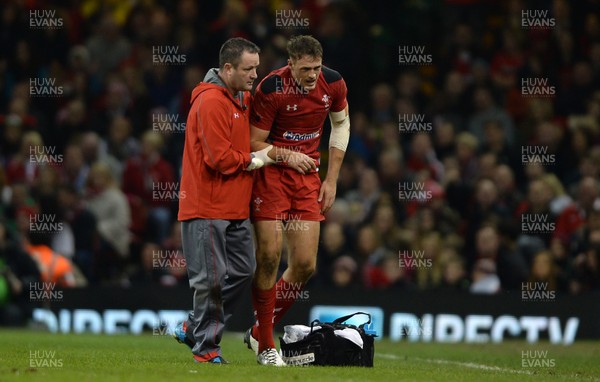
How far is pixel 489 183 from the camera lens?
16531mm

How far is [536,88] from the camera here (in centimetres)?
1811

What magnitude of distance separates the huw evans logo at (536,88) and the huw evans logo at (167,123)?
16.7 ft

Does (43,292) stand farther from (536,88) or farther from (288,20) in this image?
(536,88)

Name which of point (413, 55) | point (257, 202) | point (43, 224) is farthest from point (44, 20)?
point (257, 202)

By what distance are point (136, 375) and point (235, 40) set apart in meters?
2.73

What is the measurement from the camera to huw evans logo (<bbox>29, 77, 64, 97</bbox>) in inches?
742

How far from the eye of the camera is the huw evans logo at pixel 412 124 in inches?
712

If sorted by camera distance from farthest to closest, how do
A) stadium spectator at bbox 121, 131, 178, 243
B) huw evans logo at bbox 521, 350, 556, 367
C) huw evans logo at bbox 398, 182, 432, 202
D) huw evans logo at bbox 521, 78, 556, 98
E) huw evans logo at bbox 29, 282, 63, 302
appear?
1. huw evans logo at bbox 521, 78, 556, 98
2. stadium spectator at bbox 121, 131, 178, 243
3. huw evans logo at bbox 398, 182, 432, 202
4. huw evans logo at bbox 29, 282, 63, 302
5. huw evans logo at bbox 521, 350, 556, 367

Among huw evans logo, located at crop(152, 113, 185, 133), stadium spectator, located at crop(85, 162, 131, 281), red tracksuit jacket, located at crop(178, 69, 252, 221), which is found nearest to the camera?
red tracksuit jacket, located at crop(178, 69, 252, 221)

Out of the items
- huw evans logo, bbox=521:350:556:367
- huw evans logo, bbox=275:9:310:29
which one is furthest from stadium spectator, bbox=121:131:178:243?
huw evans logo, bbox=521:350:556:367

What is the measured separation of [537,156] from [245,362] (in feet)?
27.1

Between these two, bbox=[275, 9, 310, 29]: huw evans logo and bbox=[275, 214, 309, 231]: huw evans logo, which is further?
bbox=[275, 9, 310, 29]: huw evans logo

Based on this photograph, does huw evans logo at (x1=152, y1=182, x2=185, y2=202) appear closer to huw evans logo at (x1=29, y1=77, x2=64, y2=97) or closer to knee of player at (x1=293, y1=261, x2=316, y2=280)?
huw evans logo at (x1=29, y1=77, x2=64, y2=97)

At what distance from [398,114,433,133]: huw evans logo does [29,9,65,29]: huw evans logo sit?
575 cm
